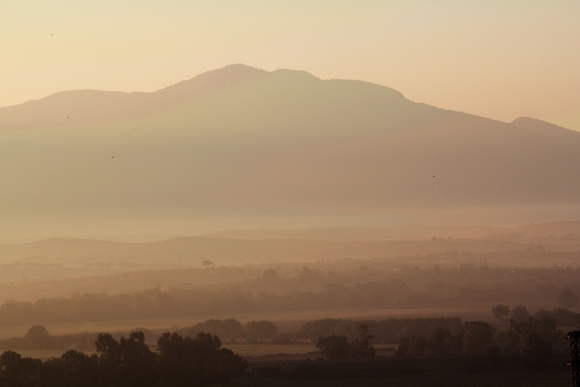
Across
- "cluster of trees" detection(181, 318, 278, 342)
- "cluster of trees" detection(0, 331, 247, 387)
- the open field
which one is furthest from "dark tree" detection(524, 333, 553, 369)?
the open field

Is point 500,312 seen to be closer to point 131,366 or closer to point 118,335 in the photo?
point 118,335

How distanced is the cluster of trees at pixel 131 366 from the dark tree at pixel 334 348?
43.3 feet

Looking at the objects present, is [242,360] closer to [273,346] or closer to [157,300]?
[273,346]

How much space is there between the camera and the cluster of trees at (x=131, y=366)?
90.6 metres

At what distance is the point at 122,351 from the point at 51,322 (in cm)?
7463

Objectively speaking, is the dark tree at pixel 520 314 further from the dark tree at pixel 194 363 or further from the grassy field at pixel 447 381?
the dark tree at pixel 194 363

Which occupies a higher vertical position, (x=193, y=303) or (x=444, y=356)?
(x=193, y=303)

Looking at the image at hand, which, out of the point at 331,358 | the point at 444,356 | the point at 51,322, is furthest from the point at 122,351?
the point at 51,322

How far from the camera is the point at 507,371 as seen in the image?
99188 mm

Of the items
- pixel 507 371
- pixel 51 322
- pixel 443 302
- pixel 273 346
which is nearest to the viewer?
pixel 507 371

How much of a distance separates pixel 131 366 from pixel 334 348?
24.6 metres

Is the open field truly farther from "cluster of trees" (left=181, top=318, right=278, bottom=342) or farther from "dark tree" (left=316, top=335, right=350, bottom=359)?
"dark tree" (left=316, top=335, right=350, bottom=359)

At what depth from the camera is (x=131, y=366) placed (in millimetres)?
94625

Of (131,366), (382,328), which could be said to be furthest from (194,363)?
(382,328)
